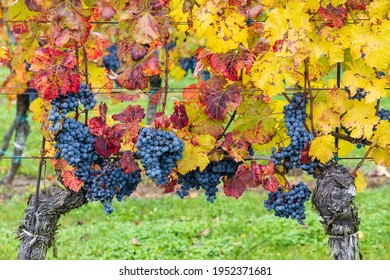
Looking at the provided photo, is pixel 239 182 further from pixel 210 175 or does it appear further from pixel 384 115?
pixel 384 115

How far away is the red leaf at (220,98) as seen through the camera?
109 inches

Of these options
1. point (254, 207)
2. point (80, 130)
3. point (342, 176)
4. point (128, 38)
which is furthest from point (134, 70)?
point (254, 207)

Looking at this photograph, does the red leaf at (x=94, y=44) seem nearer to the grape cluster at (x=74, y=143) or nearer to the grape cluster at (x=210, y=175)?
the grape cluster at (x=74, y=143)

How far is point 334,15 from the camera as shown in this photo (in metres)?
2.68

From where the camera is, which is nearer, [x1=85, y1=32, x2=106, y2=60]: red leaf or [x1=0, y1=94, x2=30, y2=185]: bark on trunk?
[x1=85, y1=32, x2=106, y2=60]: red leaf

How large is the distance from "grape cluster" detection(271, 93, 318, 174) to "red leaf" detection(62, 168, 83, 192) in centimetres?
82

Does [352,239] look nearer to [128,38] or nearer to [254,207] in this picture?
[128,38]

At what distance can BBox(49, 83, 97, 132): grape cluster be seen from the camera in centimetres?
272

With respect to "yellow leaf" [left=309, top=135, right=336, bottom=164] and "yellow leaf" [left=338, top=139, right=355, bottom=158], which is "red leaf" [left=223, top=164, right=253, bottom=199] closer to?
"yellow leaf" [left=309, top=135, right=336, bottom=164]

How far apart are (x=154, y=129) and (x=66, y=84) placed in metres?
0.38

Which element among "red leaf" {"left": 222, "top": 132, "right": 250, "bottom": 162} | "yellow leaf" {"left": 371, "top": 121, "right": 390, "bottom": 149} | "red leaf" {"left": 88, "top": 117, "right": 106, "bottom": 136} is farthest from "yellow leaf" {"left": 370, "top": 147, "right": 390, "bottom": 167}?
"red leaf" {"left": 88, "top": 117, "right": 106, "bottom": 136}

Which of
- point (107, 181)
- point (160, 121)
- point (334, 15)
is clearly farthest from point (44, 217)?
point (334, 15)

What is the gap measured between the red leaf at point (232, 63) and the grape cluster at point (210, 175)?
0.41m

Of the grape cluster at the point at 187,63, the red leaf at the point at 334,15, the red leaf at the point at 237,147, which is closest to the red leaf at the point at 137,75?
the red leaf at the point at 237,147
